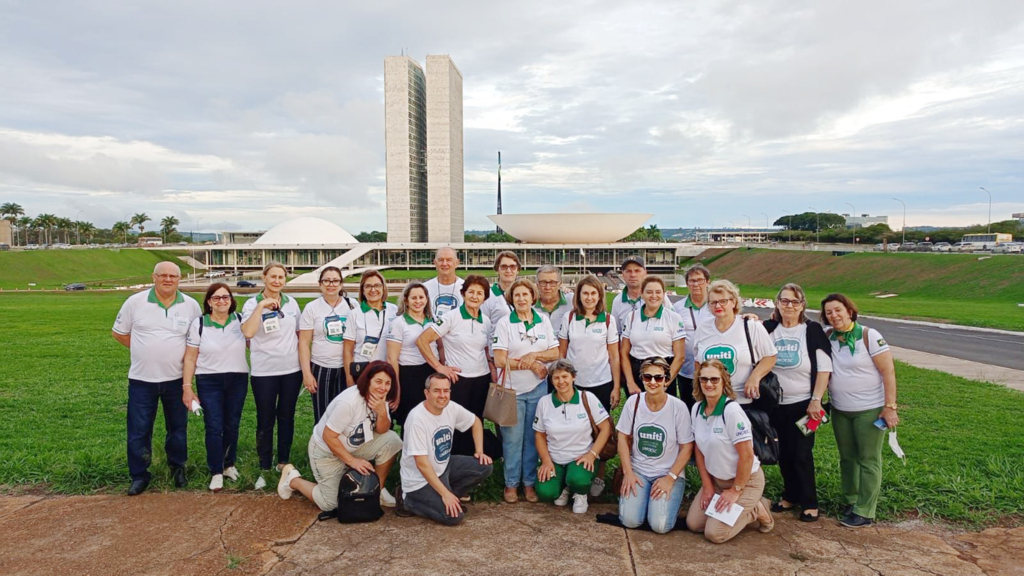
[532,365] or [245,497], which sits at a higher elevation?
[532,365]

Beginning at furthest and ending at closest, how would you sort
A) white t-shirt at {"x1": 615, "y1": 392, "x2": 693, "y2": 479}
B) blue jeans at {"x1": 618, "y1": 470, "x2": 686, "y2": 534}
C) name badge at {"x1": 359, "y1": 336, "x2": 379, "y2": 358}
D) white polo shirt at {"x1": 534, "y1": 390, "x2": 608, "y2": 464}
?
name badge at {"x1": 359, "y1": 336, "x2": 379, "y2": 358} < white polo shirt at {"x1": 534, "y1": 390, "x2": 608, "y2": 464} < white t-shirt at {"x1": 615, "y1": 392, "x2": 693, "y2": 479} < blue jeans at {"x1": 618, "y1": 470, "x2": 686, "y2": 534}

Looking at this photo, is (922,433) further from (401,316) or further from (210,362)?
(210,362)

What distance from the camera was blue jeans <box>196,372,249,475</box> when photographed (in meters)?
4.97

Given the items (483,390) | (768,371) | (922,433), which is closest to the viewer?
(768,371)

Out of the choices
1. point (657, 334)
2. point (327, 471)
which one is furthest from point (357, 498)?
point (657, 334)

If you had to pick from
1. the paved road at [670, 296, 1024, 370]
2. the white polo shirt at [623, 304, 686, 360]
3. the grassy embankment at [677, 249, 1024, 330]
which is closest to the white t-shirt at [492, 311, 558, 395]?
the white polo shirt at [623, 304, 686, 360]

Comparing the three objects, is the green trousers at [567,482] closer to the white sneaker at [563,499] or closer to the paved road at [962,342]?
the white sneaker at [563,499]

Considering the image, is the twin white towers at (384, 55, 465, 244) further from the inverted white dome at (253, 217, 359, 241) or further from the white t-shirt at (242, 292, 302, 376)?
the white t-shirt at (242, 292, 302, 376)

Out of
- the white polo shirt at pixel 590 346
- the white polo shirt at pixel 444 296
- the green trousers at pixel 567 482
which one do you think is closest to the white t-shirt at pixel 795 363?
the white polo shirt at pixel 590 346

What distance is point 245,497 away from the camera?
15.7 feet

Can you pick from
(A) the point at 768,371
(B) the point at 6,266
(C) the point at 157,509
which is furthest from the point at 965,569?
(B) the point at 6,266

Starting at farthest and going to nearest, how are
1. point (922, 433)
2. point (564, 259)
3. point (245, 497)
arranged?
point (564, 259) < point (922, 433) < point (245, 497)

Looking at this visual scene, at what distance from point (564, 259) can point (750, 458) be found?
5861cm

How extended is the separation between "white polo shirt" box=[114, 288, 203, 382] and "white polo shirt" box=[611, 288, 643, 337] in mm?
3476
